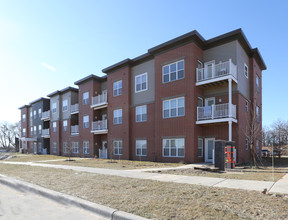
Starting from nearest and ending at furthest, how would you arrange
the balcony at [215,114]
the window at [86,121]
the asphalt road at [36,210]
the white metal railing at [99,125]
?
the asphalt road at [36,210]
the balcony at [215,114]
the white metal railing at [99,125]
the window at [86,121]

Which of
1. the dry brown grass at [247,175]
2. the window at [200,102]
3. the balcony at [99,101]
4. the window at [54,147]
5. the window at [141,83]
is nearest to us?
the dry brown grass at [247,175]

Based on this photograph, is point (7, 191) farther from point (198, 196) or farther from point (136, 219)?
point (198, 196)

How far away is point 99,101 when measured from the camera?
90.7ft

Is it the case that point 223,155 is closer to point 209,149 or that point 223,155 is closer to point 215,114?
point 215,114

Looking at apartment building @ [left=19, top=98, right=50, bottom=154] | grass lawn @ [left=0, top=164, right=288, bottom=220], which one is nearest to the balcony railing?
apartment building @ [left=19, top=98, right=50, bottom=154]

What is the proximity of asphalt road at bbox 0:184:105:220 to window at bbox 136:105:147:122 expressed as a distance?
15399 millimetres

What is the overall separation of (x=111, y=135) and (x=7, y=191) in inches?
673

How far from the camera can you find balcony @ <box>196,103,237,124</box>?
55.0ft

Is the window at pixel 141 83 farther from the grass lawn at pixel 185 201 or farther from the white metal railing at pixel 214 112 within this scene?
the grass lawn at pixel 185 201

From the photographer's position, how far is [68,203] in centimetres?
642

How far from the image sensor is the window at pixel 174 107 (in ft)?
61.5

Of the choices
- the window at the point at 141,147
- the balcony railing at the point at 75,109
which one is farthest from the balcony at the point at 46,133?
the window at the point at 141,147

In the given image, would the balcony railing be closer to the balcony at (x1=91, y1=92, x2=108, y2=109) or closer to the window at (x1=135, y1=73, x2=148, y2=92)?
the balcony at (x1=91, y1=92, x2=108, y2=109)

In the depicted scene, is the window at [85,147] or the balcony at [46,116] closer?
the window at [85,147]
